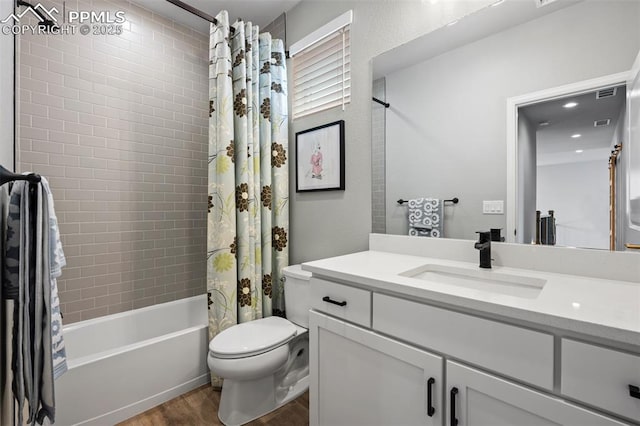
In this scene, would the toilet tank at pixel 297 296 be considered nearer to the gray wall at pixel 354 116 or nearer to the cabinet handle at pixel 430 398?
the gray wall at pixel 354 116

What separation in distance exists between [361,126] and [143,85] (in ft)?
5.77

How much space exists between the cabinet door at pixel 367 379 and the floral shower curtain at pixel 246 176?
2.63 feet

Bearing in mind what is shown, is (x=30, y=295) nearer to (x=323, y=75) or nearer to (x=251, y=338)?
(x=251, y=338)

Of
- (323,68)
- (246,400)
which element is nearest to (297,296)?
(246,400)

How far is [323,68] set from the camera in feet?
6.48

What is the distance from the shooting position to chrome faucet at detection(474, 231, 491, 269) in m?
1.19

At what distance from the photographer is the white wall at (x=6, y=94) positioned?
1321 mm

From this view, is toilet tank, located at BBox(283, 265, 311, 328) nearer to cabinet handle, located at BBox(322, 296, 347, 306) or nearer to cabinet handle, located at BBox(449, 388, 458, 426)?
cabinet handle, located at BBox(322, 296, 347, 306)

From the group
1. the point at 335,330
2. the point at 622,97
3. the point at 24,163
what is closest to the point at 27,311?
the point at 335,330

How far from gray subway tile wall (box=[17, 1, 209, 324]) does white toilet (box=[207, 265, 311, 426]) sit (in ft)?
3.52

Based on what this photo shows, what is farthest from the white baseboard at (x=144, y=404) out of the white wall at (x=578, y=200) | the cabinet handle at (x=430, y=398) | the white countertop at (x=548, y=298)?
the white wall at (x=578, y=200)

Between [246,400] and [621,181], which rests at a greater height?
[621,181]

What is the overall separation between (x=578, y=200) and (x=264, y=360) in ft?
5.14

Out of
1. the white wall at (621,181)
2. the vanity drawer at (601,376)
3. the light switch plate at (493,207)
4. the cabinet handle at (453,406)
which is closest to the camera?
the vanity drawer at (601,376)
